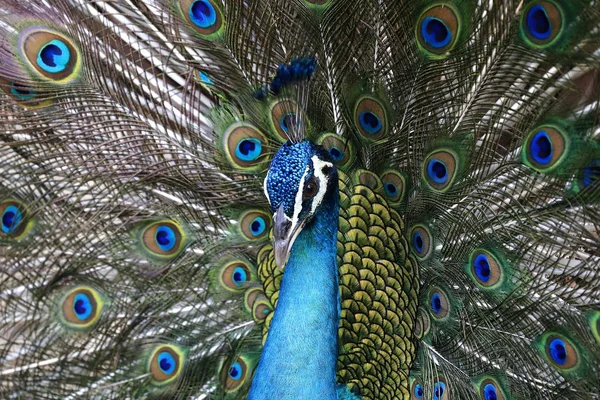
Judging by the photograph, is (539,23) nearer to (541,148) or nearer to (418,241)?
(541,148)

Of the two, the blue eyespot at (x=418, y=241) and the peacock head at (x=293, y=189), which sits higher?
the peacock head at (x=293, y=189)

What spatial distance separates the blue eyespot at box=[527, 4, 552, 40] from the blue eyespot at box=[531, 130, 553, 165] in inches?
7.5

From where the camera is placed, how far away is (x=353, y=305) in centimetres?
142

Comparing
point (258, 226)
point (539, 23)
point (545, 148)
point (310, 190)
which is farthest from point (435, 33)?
point (258, 226)

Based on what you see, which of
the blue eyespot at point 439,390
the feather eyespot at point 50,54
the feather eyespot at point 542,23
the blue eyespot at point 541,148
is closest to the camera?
the feather eyespot at point 542,23

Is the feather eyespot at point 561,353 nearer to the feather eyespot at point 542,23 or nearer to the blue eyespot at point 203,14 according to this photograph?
the feather eyespot at point 542,23

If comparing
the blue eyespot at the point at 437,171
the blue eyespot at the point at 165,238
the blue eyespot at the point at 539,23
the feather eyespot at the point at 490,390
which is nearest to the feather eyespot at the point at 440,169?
the blue eyespot at the point at 437,171

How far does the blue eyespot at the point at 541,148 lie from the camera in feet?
3.98

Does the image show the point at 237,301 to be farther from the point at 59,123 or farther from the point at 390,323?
the point at 59,123

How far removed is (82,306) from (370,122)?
0.86 m

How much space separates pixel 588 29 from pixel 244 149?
31.7 inches

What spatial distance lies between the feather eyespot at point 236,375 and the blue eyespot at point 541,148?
0.91 meters

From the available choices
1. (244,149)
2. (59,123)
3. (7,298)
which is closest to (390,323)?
(244,149)

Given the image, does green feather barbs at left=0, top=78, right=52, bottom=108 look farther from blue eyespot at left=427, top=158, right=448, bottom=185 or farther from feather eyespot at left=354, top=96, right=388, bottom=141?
blue eyespot at left=427, top=158, right=448, bottom=185
